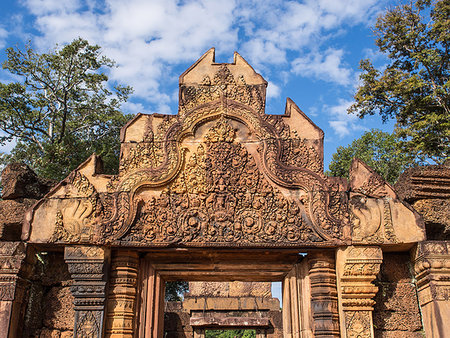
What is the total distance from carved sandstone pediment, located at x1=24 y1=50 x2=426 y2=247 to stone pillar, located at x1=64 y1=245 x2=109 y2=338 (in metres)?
0.19

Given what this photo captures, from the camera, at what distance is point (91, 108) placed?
17688 millimetres

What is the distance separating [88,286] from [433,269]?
176 inches

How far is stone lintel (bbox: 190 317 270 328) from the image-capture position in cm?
1202

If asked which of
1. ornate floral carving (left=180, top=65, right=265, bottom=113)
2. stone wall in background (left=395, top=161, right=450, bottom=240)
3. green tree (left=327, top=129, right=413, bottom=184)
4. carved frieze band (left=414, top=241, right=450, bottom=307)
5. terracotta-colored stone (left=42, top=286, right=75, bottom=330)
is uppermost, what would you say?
green tree (left=327, top=129, right=413, bottom=184)

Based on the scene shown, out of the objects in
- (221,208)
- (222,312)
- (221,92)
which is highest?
(221,92)

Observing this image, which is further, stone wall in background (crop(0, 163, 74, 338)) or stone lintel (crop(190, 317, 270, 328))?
stone lintel (crop(190, 317, 270, 328))

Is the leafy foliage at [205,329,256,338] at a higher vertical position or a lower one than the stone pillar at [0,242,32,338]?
higher

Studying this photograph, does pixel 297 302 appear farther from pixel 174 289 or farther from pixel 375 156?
pixel 174 289

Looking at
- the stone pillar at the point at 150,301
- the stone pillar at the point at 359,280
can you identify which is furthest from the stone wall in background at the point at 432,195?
the stone pillar at the point at 150,301

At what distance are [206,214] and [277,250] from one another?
1.07 m

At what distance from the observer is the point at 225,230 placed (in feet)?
19.1

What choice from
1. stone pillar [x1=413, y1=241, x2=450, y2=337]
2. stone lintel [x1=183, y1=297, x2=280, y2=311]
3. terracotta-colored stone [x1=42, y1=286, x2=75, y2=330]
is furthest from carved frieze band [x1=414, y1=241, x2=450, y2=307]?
stone lintel [x1=183, y1=297, x2=280, y2=311]

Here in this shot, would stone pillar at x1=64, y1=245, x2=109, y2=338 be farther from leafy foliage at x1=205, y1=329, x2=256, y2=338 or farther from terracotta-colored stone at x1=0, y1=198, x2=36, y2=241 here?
leafy foliage at x1=205, y1=329, x2=256, y2=338

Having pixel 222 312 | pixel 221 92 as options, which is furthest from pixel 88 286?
pixel 222 312
